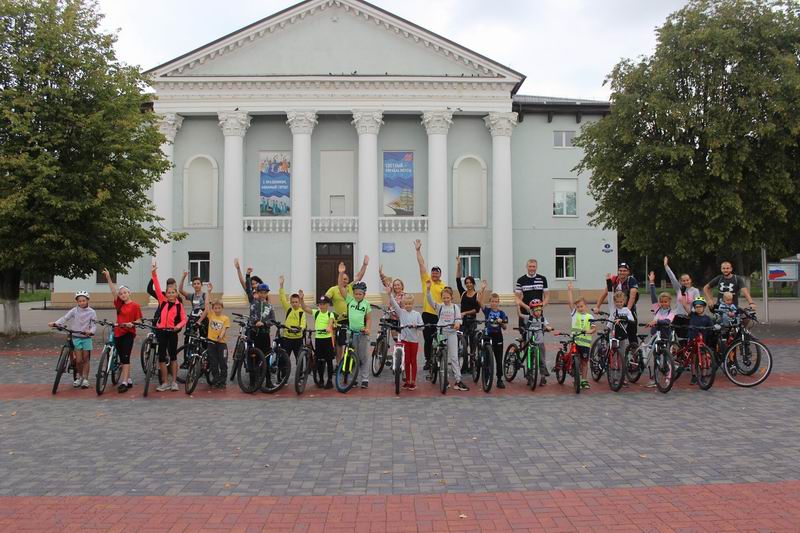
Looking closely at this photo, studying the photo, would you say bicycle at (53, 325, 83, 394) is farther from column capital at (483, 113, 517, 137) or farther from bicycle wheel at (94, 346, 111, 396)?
column capital at (483, 113, 517, 137)

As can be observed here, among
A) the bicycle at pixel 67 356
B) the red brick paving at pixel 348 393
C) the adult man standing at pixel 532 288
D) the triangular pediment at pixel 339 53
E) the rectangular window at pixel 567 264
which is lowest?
the red brick paving at pixel 348 393

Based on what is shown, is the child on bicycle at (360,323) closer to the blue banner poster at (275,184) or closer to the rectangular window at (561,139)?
the blue banner poster at (275,184)

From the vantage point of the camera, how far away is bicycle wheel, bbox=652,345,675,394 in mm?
9938

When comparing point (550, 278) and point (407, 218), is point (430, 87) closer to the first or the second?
point (407, 218)

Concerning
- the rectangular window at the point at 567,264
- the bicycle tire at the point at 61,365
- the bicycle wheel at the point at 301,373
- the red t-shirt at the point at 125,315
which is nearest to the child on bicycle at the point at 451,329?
the bicycle wheel at the point at 301,373

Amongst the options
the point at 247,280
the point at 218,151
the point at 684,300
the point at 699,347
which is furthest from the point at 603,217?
the point at 218,151

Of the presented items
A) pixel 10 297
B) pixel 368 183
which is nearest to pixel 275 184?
pixel 368 183

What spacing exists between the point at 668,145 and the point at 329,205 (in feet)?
72.4

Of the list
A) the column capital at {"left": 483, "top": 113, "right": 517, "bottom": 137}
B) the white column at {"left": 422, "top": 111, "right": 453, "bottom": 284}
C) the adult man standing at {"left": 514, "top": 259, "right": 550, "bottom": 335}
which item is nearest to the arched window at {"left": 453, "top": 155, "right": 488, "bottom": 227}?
the white column at {"left": 422, "top": 111, "right": 453, "bottom": 284}

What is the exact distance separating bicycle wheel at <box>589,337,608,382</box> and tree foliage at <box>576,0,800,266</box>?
27.6 ft

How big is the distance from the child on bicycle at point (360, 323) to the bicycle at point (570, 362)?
303 cm

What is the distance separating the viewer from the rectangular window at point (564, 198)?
3891cm

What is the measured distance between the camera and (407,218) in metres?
37.0

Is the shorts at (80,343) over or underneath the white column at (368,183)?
underneath
